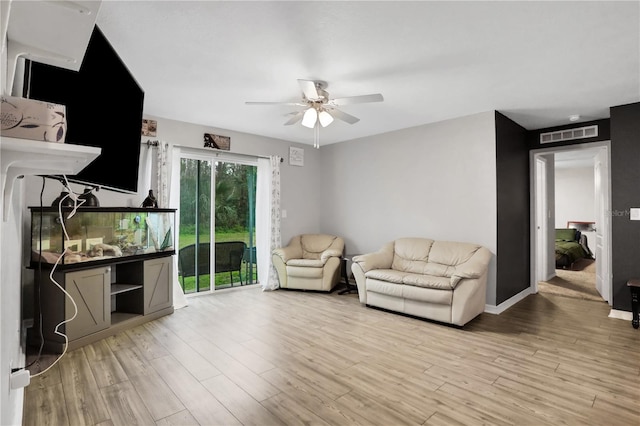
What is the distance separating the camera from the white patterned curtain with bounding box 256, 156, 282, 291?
5.45 m

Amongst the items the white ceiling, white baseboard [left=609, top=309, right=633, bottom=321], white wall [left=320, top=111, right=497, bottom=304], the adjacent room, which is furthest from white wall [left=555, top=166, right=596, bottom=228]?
white wall [left=320, top=111, right=497, bottom=304]

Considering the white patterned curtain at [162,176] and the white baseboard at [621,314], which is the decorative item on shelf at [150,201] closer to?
the white patterned curtain at [162,176]

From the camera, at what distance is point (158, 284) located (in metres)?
3.90

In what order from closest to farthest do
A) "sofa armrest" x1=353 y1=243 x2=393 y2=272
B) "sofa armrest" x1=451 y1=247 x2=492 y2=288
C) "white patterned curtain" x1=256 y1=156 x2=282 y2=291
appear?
"sofa armrest" x1=451 y1=247 x2=492 y2=288 → "sofa armrest" x1=353 y1=243 x2=393 y2=272 → "white patterned curtain" x1=256 y1=156 x2=282 y2=291

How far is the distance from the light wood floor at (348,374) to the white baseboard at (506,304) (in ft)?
0.58

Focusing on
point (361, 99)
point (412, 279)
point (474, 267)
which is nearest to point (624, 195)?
point (474, 267)

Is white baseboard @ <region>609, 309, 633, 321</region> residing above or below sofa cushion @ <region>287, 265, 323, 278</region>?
below

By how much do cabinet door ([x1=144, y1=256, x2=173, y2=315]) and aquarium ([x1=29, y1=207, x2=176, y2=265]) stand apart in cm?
14

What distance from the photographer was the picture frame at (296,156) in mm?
5891

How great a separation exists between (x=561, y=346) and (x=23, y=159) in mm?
4062

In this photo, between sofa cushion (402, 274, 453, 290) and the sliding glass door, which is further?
the sliding glass door

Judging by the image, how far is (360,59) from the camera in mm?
2711

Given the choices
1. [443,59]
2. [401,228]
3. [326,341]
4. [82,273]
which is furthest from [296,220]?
[443,59]

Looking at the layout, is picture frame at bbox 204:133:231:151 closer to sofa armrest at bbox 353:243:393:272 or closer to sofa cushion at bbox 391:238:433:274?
sofa armrest at bbox 353:243:393:272
